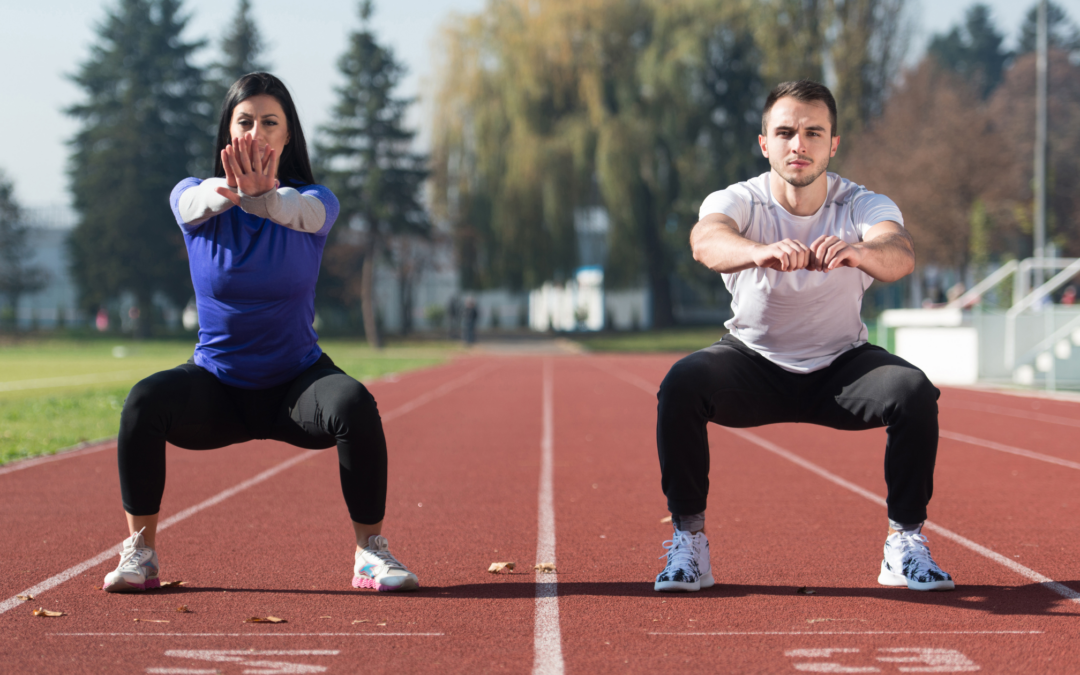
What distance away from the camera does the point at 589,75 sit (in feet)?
106

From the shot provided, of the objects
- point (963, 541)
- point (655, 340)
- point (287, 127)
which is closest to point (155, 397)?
point (287, 127)

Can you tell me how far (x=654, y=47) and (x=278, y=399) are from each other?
1207 inches

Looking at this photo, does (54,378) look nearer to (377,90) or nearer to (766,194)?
(766,194)

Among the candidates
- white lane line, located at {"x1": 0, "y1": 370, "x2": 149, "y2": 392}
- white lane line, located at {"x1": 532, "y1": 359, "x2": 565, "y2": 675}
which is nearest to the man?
white lane line, located at {"x1": 532, "y1": 359, "x2": 565, "y2": 675}

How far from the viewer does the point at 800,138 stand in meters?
3.85

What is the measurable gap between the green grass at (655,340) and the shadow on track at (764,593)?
2702 cm

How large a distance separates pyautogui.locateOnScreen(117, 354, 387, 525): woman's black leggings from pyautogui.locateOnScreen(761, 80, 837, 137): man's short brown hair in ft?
6.03

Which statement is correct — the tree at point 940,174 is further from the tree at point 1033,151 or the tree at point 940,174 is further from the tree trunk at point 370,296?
the tree trunk at point 370,296

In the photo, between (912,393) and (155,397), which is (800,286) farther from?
(155,397)

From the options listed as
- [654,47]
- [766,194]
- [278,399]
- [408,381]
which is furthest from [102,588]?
[654,47]

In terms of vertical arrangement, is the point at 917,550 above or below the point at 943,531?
above

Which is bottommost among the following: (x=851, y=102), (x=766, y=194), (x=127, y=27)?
(x=766, y=194)

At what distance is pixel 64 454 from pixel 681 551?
6.13 meters

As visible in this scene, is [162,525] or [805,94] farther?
[162,525]
